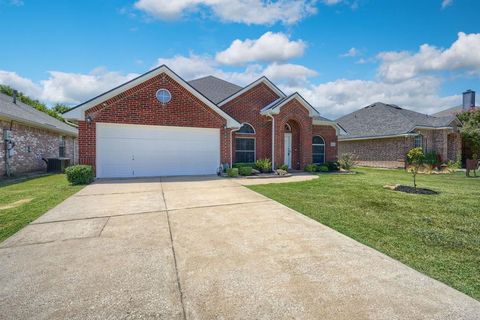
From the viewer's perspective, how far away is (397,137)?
18875 mm

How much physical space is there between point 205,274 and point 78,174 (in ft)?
28.5

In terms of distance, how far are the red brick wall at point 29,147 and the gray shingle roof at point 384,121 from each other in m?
24.1

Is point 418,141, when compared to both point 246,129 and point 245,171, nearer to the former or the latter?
point 246,129

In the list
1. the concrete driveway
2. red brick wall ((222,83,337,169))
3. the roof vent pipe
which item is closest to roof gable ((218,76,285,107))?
red brick wall ((222,83,337,169))

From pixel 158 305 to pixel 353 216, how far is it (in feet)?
14.8

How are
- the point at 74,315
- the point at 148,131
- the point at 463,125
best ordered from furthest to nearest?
the point at 463,125, the point at 148,131, the point at 74,315

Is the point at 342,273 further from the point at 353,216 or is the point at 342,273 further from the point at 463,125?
the point at 463,125

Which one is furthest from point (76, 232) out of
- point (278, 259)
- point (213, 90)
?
point (213, 90)

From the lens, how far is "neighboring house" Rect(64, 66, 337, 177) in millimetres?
10766

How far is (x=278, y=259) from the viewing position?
321 centimetres

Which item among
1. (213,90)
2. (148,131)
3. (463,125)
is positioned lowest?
(148,131)

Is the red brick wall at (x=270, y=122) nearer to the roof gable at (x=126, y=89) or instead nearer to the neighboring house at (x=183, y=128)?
the neighboring house at (x=183, y=128)

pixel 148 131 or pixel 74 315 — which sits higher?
pixel 148 131

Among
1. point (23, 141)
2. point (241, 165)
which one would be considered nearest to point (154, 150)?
point (241, 165)
